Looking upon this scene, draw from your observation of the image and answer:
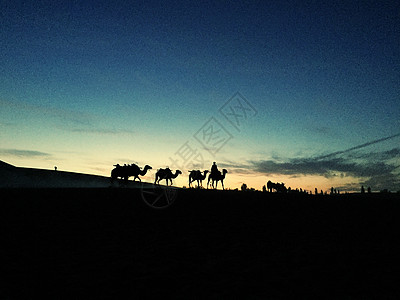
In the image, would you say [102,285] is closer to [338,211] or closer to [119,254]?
[119,254]

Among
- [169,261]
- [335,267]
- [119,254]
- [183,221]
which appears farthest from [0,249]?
[335,267]

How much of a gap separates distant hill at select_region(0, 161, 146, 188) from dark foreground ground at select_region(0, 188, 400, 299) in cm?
2275

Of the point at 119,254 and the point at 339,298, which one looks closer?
the point at 339,298

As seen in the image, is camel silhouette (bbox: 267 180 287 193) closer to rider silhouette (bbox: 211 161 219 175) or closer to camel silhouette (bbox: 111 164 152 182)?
rider silhouette (bbox: 211 161 219 175)

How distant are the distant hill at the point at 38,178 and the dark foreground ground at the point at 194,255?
22.8 m

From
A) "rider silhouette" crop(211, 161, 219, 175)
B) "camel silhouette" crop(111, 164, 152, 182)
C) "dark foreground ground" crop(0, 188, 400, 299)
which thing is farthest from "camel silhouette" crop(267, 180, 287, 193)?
"dark foreground ground" crop(0, 188, 400, 299)

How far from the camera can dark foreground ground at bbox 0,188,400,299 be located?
16.1ft

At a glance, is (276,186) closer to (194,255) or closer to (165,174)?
(165,174)

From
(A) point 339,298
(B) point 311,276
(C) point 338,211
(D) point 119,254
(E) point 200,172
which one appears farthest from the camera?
(E) point 200,172

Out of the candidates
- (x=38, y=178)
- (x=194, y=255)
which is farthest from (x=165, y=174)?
(x=194, y=255)

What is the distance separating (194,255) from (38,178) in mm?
34041

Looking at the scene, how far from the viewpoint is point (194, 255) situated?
21.5 feet

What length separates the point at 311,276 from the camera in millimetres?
5449

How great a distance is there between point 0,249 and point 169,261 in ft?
13.9
